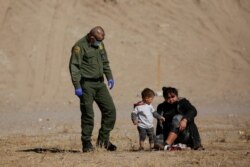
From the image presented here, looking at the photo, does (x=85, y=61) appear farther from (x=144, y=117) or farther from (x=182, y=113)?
(x=182, y=113)

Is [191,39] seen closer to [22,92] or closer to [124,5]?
[124,5]

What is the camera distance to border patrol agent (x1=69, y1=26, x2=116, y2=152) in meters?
9.90

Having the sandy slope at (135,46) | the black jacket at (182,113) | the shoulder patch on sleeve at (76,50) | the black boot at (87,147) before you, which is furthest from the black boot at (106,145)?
the sandy slope at (135,46)

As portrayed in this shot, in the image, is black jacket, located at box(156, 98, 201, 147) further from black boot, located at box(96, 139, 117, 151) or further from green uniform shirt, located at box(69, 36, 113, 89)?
green uniform shirt, located at box(69, 36, 113, 89)

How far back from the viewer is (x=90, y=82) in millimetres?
10117

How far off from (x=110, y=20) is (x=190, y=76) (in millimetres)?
4020

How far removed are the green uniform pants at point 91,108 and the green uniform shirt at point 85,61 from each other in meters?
0.15

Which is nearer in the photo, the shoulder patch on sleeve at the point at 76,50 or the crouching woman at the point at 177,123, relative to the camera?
the crouching woman at the point at 177,123

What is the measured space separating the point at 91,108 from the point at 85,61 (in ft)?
2.16

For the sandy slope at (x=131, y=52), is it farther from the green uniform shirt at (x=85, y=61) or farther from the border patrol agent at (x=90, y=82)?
the green uniform shirt at (x=85, y=61)

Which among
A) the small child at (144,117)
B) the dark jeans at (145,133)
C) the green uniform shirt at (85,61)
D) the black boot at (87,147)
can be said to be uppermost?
the green uniform shirt at (85,61)

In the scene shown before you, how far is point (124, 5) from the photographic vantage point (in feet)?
88.9

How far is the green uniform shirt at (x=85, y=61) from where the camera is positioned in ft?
32.3

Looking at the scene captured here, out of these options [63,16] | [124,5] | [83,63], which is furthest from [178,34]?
[83,63]
